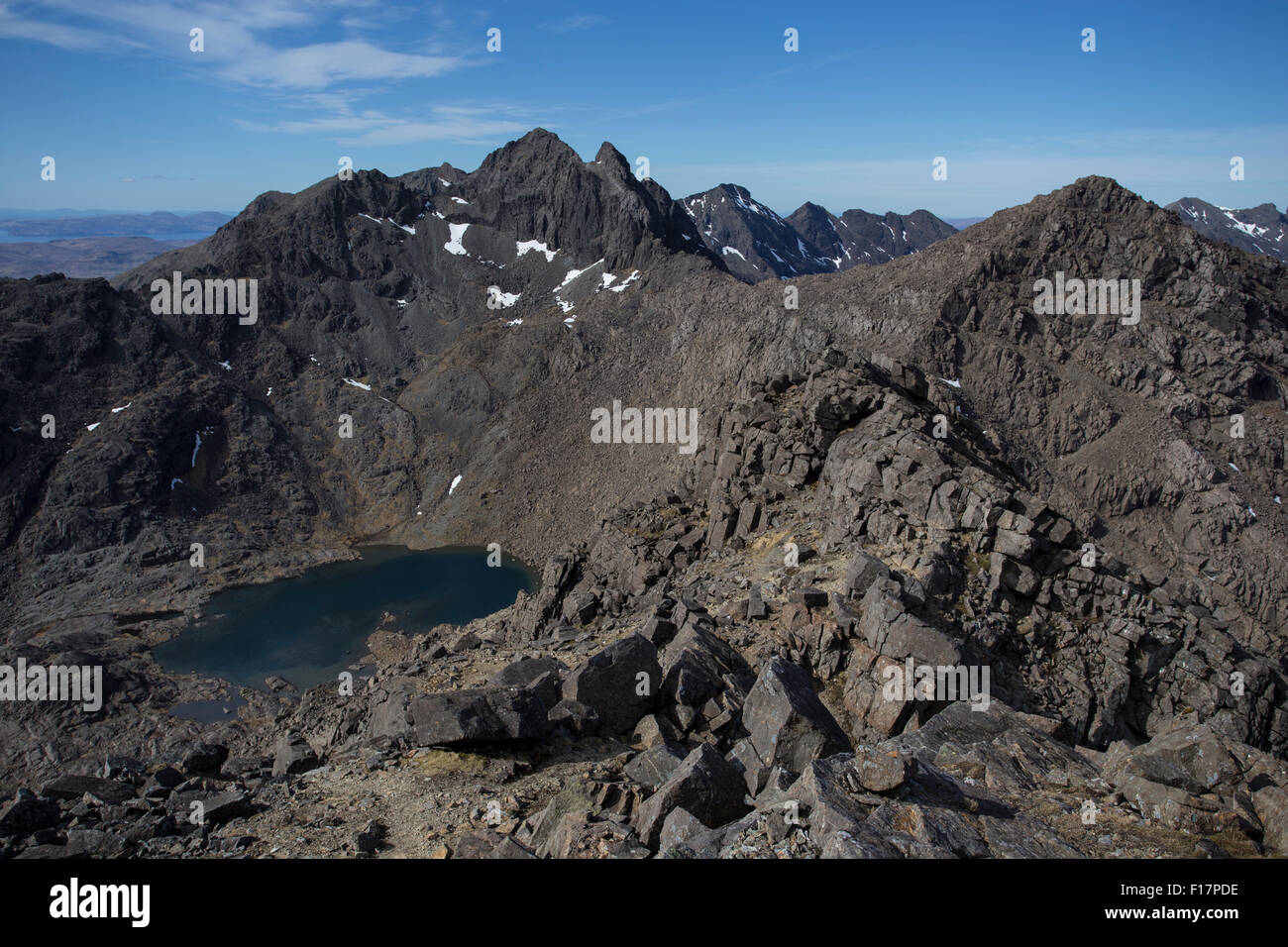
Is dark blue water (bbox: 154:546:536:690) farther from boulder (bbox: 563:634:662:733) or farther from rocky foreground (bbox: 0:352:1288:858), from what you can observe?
boulder (bbox: 563:634:662:733)

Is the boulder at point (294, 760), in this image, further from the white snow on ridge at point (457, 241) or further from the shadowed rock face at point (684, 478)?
the white snow on ridge at point (457, 241)

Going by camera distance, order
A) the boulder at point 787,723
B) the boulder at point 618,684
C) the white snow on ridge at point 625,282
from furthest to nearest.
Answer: the white snow on ridge at point 625,282
the boulder at point 618,684
the boulder at point 787,723

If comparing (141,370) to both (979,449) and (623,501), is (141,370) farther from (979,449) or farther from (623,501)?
(979,449)

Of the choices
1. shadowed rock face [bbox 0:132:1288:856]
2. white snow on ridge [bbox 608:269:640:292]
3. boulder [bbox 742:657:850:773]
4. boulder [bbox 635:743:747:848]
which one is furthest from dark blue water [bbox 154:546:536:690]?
boulder [bbox 635:743:747:848]

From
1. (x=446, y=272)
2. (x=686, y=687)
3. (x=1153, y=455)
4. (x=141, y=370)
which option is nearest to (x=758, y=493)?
(x=686, y=687)

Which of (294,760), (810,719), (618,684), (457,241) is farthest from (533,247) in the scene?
(810,719)

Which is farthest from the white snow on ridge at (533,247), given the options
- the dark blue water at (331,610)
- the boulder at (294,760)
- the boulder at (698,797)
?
the boulder at (698,797)
